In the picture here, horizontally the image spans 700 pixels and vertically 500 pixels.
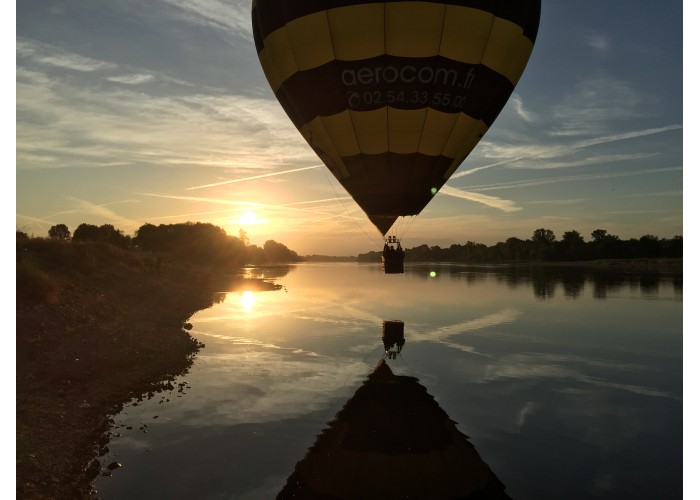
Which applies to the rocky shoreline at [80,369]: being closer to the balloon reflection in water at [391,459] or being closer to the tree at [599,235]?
the balloon reflection in water at [391,459]

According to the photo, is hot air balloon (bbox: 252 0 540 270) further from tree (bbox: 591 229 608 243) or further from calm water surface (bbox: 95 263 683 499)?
tree (bbox: 591 229 608 243)

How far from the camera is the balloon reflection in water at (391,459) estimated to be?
11359 millimetres

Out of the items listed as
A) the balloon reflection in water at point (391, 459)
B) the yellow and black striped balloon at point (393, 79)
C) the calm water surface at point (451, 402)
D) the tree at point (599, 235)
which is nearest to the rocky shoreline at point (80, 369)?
the calm water surface at point (451, 402)

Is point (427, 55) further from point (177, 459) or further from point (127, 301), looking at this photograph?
point (127, 301)

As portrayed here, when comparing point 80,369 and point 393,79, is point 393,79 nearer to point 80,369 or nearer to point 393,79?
point 393,79

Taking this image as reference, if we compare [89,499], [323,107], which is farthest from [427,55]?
[89,499]

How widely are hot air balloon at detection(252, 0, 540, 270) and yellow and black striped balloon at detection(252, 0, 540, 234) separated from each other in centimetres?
3

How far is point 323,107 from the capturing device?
18.4 m

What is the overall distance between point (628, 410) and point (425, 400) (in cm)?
714

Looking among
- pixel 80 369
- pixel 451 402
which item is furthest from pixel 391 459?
pixel 80 369

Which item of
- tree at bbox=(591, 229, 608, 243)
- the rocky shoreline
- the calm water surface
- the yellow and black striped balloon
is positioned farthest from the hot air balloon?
tree at bbox=(591, 229, 608, 243)

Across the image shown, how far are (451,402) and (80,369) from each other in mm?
13033

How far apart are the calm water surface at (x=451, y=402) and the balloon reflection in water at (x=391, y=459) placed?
328 mm

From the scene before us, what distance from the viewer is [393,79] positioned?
17.0 metres
